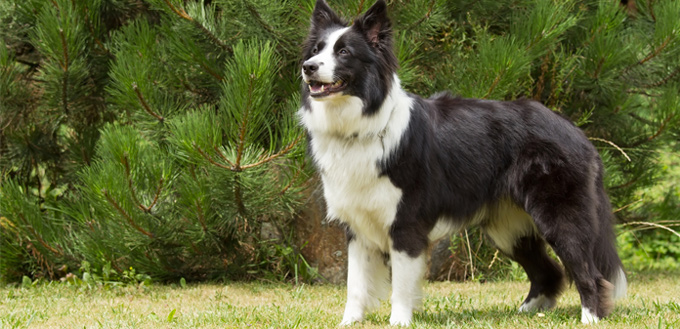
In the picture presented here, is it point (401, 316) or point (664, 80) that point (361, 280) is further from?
point (664, 80)

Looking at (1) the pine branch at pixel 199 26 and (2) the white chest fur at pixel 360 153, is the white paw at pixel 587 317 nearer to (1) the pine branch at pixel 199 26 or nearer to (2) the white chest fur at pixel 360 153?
(2) the white chest fur at pixel 360 153

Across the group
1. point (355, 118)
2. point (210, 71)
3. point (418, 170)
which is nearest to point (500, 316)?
point (418, 170)

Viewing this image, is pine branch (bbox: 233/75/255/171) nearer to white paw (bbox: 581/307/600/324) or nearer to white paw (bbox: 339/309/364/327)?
white paw (bbox: 339/309/364/327)

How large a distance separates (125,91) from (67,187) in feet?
5.53

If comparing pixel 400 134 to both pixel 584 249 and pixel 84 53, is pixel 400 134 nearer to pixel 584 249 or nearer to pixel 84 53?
pixel 584 249

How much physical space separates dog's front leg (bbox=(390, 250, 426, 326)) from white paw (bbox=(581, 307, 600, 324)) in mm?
967

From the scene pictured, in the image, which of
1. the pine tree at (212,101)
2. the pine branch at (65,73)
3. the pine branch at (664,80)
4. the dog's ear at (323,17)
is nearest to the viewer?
the dog's ear at (323,17)

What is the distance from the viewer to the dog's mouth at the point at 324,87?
394 centimetres

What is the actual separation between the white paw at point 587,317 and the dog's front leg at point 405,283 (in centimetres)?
97

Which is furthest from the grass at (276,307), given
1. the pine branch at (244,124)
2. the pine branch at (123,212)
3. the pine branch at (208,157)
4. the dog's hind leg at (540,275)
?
the pine branch at (244,124)

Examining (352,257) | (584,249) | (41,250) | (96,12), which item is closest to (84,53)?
(96,12)

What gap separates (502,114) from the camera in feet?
14.9

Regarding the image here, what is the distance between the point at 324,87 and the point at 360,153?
44 centimetres

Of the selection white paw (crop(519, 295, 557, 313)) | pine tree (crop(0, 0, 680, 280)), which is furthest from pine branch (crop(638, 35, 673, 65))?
white paw (crop(519, 295, 557, 313))
